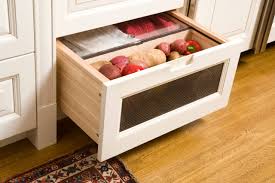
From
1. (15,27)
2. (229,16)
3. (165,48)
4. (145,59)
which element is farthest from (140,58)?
(229,16)

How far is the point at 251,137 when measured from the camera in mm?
1754

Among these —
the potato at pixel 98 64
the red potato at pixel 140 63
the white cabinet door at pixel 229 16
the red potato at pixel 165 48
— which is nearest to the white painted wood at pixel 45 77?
the potato at pixel 98 64

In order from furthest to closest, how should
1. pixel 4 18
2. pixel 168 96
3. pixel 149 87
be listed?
pixel 168 96 → pixel 149 87 → pixel 4 18

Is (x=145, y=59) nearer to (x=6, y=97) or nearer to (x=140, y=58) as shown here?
(x=140, y=58)

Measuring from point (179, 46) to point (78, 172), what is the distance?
0.55 m

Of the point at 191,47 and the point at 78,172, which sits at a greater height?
the point at 191,47

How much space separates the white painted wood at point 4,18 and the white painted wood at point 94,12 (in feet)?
0.48

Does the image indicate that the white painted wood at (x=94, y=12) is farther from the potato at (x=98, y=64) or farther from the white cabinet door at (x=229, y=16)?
the white cabinet door at (x=229, y=16)

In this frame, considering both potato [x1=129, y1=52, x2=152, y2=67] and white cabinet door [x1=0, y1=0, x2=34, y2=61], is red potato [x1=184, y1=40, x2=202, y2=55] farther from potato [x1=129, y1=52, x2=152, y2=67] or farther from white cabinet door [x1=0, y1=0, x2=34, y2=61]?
white cabinet door [x1=0, y1=0, x2=34, y2=61]

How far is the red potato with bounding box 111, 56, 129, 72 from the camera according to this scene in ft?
4.77

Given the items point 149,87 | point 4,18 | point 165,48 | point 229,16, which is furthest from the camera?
point 229,16

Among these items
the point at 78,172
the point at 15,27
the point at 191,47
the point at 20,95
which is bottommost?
the point at 78,172

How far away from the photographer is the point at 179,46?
5.26 feet

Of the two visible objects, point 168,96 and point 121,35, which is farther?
point 121,35
